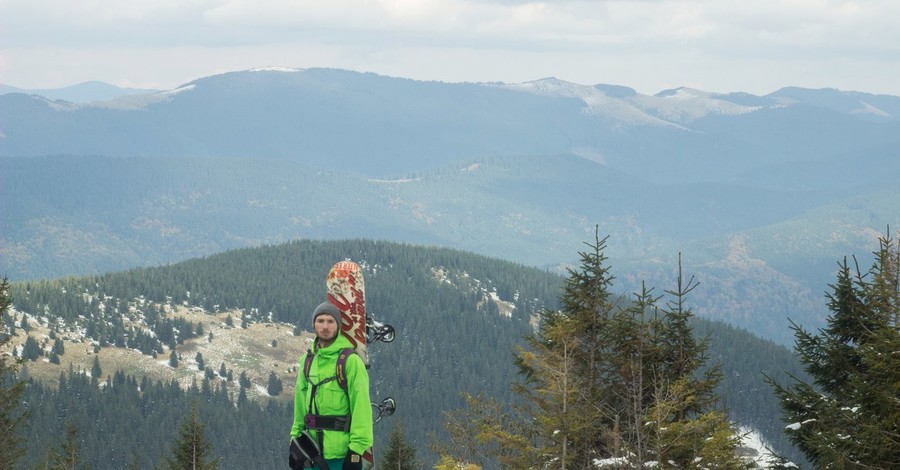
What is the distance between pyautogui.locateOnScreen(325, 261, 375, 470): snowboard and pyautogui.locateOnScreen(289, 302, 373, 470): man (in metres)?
0.17

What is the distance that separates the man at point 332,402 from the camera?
49.4 ft

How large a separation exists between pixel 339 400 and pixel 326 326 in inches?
46.5

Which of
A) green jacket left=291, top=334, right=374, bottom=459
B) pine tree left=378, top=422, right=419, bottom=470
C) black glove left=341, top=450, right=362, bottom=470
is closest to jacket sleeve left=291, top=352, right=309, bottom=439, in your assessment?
green jacket left=291, top=334, right=374, bottom=459

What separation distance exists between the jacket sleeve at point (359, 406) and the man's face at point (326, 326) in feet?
1.56

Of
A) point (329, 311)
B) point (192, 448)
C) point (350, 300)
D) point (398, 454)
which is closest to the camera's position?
point (329, 311)

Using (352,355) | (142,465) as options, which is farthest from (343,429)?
(142,465)

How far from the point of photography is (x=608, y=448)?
1045 inches

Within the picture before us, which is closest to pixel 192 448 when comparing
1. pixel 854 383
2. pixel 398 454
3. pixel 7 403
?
pixel 7 403

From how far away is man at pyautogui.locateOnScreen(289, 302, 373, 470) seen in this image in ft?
49.4

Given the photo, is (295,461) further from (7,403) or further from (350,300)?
(7,403)

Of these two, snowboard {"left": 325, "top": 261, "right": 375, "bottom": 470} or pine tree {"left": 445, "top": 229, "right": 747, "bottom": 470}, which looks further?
pine tree {"left": 445, "top": 229, "right": 747, "bottom": 470}

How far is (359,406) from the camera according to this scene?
594 inches

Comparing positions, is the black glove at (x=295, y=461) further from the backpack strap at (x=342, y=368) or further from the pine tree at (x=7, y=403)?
the pine tree at (x=7, y=403)

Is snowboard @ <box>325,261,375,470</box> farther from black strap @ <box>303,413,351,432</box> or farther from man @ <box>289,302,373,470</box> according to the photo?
black strap @ <box>303,413,351,432</box>
